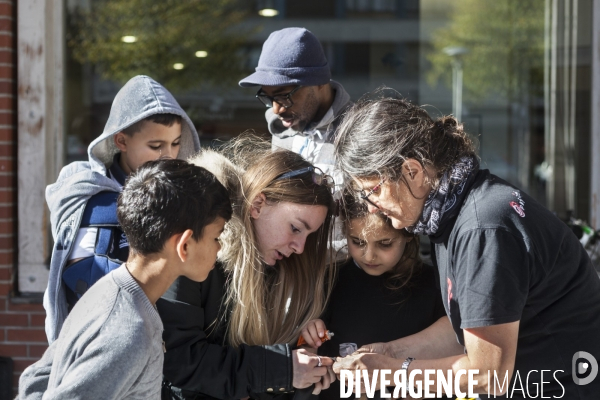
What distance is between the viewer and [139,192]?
168cm

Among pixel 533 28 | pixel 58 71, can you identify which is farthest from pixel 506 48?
pixel 58 71

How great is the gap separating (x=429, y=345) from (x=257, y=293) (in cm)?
57

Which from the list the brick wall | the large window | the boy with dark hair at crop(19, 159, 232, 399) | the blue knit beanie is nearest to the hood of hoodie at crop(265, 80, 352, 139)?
the blue knit beanie

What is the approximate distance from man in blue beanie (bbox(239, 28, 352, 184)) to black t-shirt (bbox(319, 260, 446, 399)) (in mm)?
682

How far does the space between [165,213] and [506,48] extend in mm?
6943

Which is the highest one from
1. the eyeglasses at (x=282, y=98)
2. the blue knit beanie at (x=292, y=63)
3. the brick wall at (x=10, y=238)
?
the blue knit beanie at (x=292, y=63)

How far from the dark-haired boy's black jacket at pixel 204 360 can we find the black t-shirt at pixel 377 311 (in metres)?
0.25

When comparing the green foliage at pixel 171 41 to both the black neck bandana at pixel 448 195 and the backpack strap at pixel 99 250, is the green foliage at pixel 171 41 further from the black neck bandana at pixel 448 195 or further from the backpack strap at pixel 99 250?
the black neck bandana at pixel 448 195

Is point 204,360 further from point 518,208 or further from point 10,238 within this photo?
point 10,238

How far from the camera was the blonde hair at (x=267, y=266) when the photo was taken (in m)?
2.08

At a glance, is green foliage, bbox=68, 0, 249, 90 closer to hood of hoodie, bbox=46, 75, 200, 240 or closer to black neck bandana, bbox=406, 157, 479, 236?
hood of hoodie, bbox=46, 75, 200, 240

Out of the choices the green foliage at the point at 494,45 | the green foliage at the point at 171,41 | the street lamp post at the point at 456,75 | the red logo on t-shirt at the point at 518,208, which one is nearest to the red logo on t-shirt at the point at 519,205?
A: the red logo on t-shirt at the point at 518,208

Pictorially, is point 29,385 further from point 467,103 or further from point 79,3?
point 467,103

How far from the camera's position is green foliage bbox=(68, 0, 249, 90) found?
6.08m
